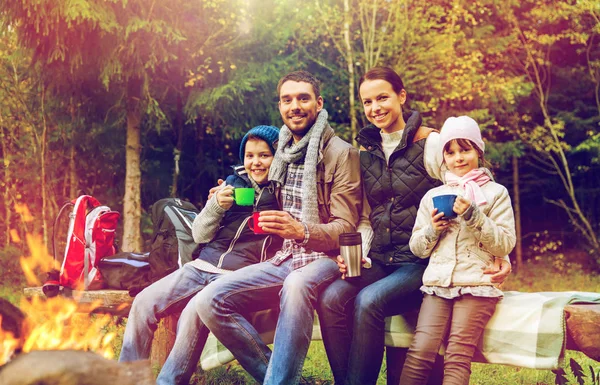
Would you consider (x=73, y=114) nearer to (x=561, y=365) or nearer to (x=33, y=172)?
(x=33, y=172)

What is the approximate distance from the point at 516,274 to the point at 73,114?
8.47 metres

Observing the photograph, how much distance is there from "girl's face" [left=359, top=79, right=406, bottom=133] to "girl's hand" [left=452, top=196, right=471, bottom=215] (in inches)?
33.7

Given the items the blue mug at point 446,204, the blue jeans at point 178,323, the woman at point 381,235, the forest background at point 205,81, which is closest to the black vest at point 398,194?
the woman at point 381,235

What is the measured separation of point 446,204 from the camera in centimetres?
293

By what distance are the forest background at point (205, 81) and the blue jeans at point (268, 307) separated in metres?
5.71

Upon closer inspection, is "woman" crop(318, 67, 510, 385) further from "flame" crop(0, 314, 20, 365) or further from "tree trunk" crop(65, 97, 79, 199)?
"tree trunk" crop(65, 97, 79, 199)

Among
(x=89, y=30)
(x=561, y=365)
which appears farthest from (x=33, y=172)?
(x=561, y=365)

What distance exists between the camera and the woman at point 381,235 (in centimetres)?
317

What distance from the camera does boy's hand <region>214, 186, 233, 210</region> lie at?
3689 millimetres

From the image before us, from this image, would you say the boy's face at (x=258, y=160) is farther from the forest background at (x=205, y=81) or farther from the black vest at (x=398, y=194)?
the forest background at (x=205, y=81)

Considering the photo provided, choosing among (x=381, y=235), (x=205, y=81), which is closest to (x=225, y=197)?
(x=381, y=235)

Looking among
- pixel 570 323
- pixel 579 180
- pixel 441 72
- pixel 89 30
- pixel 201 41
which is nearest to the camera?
pixel 570 323

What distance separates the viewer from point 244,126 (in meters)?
9.99

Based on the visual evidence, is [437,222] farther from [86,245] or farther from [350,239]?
[86,245]
